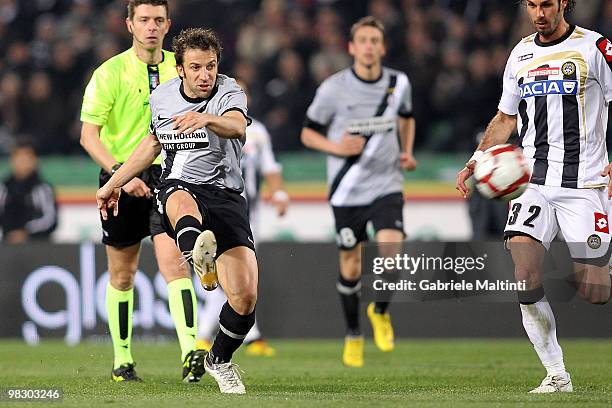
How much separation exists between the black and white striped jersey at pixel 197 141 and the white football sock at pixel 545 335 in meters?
1.90

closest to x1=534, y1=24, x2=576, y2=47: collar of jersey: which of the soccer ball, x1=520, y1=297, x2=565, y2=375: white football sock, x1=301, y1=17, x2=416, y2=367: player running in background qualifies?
the soccer ball

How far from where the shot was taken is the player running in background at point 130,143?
7.62m

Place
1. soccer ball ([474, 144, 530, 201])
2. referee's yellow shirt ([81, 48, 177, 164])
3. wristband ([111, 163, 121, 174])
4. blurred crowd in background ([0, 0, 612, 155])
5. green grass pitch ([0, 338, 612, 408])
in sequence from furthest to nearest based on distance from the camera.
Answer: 1. blurred crowd in background ([0, 0, 612, 155])
2. referee's yellow shirt ([81, 48, 177, 164])
3. wristband ([111, 163, 121, 174])
4. soccer ball ([474, 144, 530, 201])
5. green grass pitch ([0, 338, 612, 408])

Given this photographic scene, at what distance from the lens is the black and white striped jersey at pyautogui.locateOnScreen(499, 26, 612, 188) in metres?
6.81

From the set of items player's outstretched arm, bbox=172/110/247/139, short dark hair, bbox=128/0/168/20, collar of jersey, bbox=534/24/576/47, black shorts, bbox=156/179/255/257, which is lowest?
black shorts, bbox=156/179/255/257

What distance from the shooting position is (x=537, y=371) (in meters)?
8.60

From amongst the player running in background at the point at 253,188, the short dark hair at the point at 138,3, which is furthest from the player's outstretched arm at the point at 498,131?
the player running in background at the point at 253,188

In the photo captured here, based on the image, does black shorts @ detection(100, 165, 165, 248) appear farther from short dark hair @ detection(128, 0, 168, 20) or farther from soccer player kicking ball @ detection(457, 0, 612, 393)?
soccer player kicking ball @ detection(457, 0, 612, 393)

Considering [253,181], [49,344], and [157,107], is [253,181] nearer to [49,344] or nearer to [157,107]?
[49,344]

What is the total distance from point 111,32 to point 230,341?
353 inches

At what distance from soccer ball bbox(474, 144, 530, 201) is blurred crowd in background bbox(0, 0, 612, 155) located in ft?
22.9

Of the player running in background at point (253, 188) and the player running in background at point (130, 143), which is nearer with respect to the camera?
the player running in background at point (130, 143)

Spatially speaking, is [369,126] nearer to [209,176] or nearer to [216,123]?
[209,176]

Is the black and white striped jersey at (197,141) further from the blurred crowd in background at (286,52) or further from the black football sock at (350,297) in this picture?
the blurred crowd in background at (286,52)
